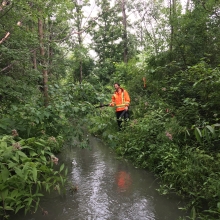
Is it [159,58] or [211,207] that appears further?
[159,58]

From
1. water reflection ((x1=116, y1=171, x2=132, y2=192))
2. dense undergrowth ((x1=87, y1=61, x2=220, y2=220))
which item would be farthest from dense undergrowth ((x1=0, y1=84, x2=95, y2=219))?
water reflection ((x1=116, y1=171, x2=132, y2=192))

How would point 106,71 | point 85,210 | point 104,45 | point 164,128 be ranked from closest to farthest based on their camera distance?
point 85,210, point 164,128, point 106,71, point 104,45

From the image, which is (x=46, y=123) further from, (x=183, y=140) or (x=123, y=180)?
(x=183, y=140)

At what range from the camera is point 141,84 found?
9.35m

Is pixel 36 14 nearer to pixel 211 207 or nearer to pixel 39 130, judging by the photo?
pixel 39 130

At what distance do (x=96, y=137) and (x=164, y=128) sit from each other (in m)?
4.19

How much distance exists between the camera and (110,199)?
383cm

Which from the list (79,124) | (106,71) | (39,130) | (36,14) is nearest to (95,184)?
(79,124)

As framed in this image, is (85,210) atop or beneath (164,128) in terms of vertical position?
beneath

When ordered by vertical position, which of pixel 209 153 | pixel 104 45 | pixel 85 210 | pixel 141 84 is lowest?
pixel 85 210

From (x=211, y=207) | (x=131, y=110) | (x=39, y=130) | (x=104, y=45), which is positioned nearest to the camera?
(x=211, y=207)

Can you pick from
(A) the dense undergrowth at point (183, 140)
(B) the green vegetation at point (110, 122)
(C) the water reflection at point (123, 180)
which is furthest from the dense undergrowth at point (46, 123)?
(C) the water reflection at point (123, 180)

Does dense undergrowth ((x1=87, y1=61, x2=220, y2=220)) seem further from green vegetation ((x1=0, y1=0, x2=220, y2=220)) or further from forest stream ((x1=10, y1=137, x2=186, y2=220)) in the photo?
forest stream ((x1=10, y1=137, x2=186, y2=220))

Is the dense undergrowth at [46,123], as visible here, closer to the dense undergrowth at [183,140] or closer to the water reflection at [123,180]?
the dense undergrowth at [183,140]
